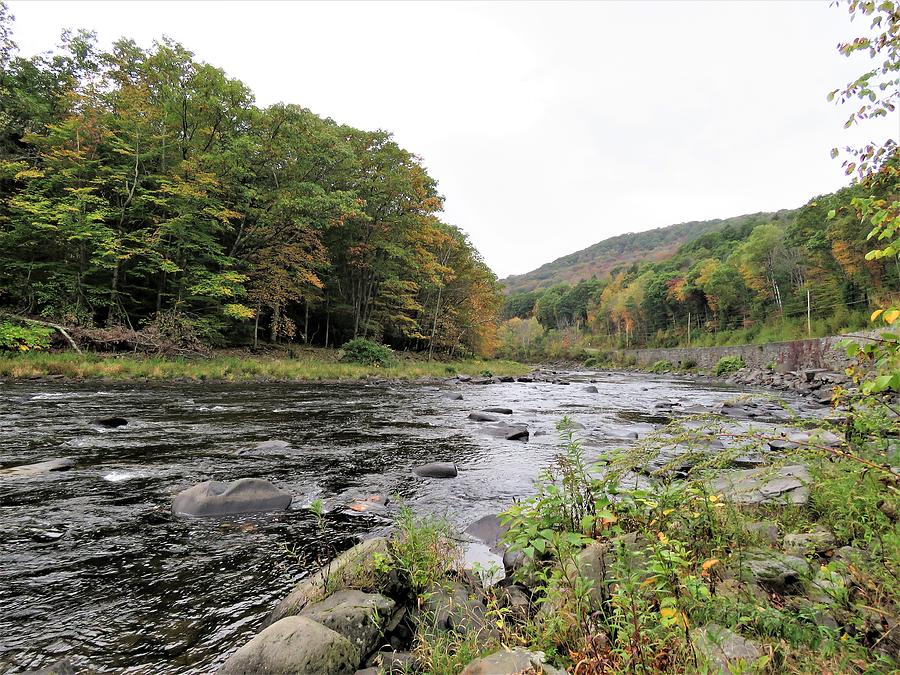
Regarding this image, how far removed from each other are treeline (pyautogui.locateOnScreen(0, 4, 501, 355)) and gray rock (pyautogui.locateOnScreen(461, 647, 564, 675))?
68.8ft

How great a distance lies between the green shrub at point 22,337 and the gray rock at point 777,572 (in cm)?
1977

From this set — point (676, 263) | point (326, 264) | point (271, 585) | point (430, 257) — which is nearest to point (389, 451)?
point (271, 585)

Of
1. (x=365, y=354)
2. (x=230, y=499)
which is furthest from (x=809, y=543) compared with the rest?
(x=365, y=354)

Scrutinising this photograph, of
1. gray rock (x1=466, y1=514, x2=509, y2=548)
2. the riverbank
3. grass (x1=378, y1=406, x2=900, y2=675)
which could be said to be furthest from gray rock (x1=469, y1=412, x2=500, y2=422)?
grass (x1=378, y1=406, x2=900, y2=675)

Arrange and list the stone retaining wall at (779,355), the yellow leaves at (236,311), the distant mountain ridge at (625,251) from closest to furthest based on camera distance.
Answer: the yellow leaves at (236,311), the stone retaining wall at (779,355), the distant mountain ridge at (625,251)

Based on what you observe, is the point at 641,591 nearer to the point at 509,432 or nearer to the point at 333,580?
the point at 333,580

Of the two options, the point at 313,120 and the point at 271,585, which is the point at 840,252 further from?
the point at 271,585

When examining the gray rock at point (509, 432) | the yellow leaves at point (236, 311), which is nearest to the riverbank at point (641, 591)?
the gray rock at point (509, 432)

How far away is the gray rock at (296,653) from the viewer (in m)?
1.92

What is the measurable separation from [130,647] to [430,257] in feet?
101

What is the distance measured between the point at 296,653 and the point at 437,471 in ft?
12.0

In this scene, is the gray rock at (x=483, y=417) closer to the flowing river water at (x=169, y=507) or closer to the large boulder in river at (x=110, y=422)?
the flowing river water at (x=169, y=507)

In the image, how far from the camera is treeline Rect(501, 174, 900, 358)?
101 ft

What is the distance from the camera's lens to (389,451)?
6.77 metres
